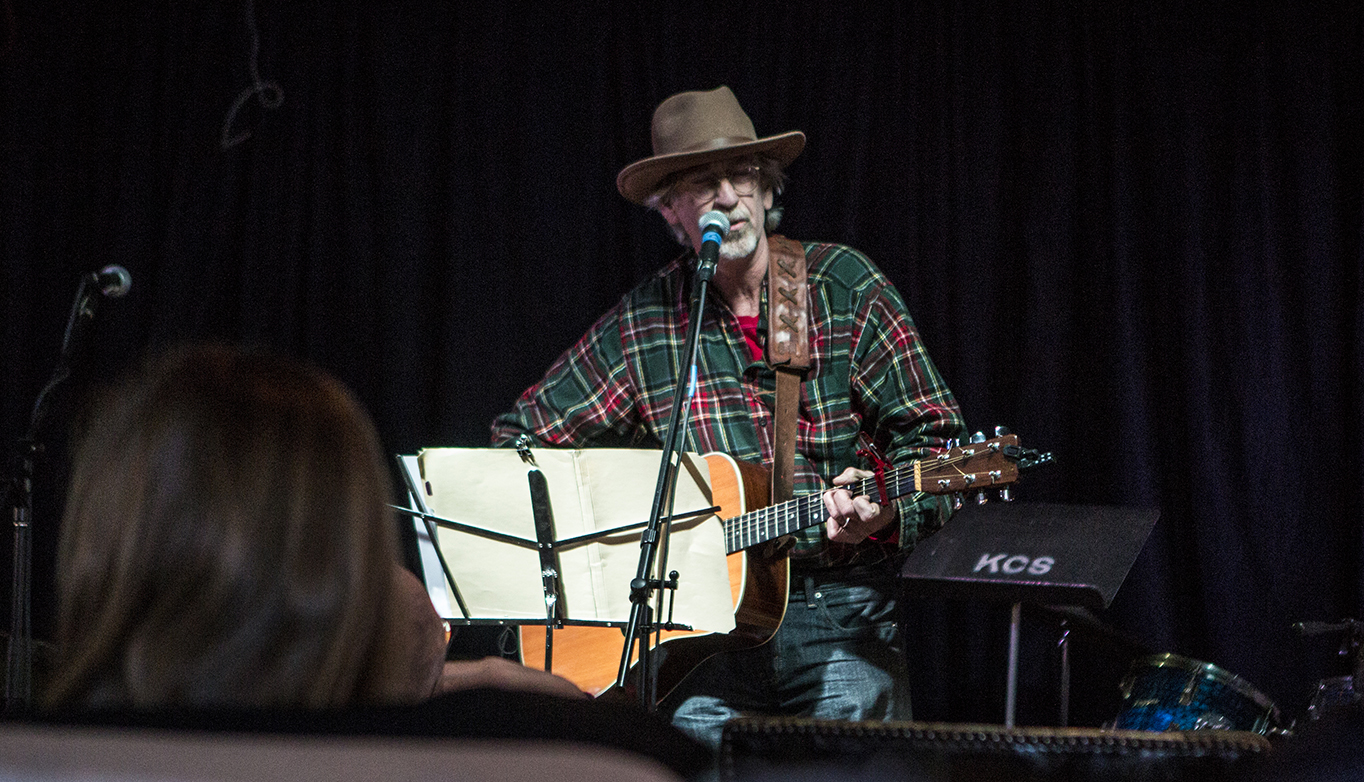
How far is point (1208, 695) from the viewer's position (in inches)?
107

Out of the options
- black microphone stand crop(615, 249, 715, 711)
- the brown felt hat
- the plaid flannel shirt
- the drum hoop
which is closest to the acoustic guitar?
the plaid flannel shirt

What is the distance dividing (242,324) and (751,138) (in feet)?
6.24

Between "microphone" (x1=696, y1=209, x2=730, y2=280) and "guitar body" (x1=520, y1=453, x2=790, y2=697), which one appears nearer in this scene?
"microphone" (x1=696, y1=209, x2=730, y2=280)

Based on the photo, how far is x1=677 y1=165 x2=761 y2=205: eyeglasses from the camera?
A: 3043mm

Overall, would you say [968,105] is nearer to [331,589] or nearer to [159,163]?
[159,163]

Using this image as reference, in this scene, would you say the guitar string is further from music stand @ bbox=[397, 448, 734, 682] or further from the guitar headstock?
music stand @ bbox=[397, 448, 734, 682]

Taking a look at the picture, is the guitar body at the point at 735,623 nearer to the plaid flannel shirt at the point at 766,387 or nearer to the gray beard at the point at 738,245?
the plaid flannel shirt at the point at 766,387

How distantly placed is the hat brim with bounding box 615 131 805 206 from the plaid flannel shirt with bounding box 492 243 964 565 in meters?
0.23

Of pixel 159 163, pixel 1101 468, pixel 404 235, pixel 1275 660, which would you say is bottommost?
pixel 1275 660

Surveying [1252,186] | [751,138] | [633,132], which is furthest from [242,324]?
[1252,186]

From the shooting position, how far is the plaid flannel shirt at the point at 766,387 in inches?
110

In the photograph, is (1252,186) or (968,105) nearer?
(1252,186)

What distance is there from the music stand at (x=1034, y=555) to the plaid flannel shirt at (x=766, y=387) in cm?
53

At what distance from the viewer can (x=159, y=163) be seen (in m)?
4.02
